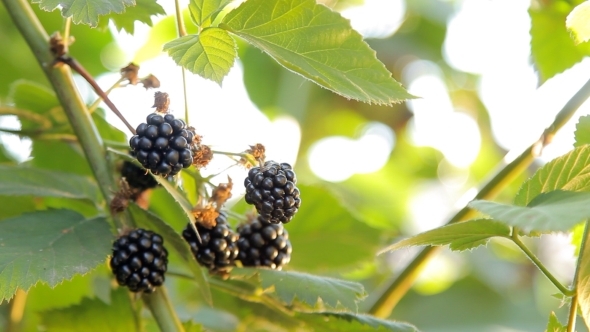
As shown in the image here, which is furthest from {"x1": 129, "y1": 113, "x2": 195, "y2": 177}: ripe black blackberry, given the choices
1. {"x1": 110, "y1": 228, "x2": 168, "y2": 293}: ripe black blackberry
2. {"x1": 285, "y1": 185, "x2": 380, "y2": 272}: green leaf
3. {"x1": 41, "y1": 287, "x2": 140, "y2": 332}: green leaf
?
{"x1": 285, "y1": 185, "x2": 380, "y2": 272}: green leaf

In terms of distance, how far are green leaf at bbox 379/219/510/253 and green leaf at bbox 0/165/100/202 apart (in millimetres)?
623

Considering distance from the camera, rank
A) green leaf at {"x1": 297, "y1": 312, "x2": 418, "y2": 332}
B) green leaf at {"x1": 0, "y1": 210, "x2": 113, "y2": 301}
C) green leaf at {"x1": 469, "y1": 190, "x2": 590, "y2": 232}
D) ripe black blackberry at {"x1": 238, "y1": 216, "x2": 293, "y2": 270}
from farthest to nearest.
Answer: ripe black blackberry at {"x1": 238, "y1": 216, "x2": 293, "y2": 270} → green leaf at {"x1": 297, "y1": 312, "x2": 418, "y2": 332} → green leaf at {"x1": 0, "y1": 210, "x2": 113, "y2": 301} → green leaf at {"x1": 469, "y1": 190, "x2": 590, "y2": 232}

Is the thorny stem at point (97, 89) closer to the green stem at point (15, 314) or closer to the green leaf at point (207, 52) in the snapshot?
the green leaf at point (207, 52)

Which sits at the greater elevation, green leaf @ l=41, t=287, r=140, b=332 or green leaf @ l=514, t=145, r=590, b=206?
green leaf @ l=514, t=145, r=590, b=206

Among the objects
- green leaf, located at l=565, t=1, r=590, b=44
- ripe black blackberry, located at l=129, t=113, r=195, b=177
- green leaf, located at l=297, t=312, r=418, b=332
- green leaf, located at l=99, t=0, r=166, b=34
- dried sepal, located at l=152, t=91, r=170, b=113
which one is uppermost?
green leaf, located at l=565, t=1, r=590, b=44

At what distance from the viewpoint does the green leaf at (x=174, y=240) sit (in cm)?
106

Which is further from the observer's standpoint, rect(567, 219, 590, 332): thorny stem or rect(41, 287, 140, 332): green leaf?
rect(41, 287, 140, 332): green leaf

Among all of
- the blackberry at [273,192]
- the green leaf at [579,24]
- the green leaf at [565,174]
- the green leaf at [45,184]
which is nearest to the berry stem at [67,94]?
the green leaf at [45,184]

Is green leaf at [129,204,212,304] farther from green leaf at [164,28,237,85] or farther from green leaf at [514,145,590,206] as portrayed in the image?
green leaf at [514,145,590,206]

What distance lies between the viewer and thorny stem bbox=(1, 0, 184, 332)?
3.68 ft

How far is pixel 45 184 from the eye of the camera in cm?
127

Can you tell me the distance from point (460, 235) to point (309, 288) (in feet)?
1.00

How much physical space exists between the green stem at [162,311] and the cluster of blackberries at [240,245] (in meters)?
0.08

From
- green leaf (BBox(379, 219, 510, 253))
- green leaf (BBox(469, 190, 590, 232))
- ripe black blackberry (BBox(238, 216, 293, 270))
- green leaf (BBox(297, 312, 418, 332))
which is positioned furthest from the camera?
ripe black blackberry (BBox(238, 216, 293, 270))
